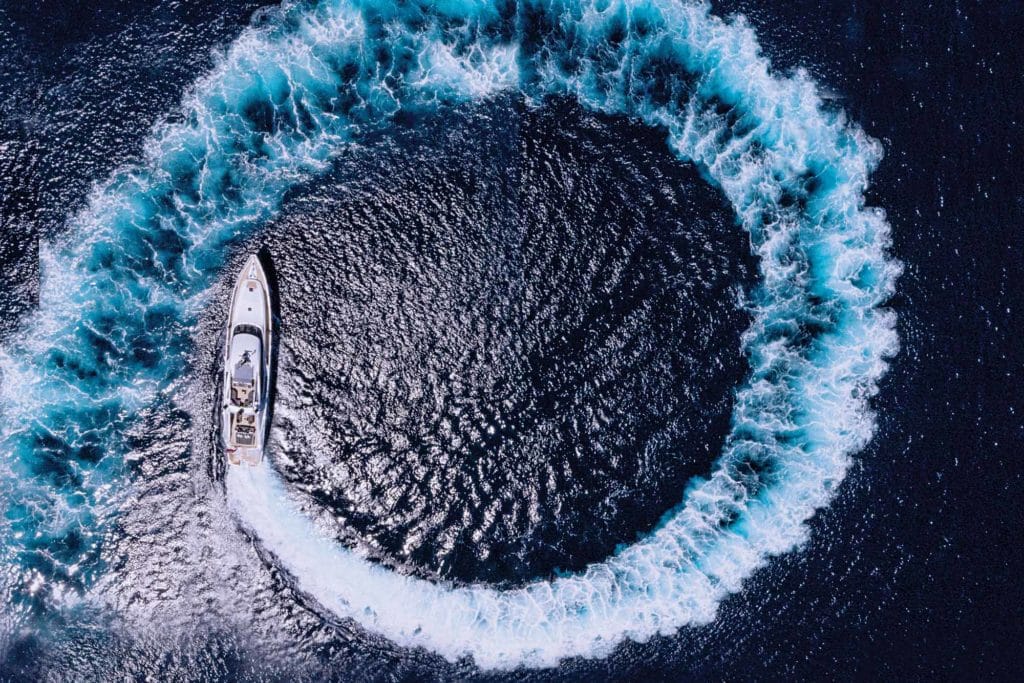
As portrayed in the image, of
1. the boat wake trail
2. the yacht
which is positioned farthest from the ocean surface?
the yacht

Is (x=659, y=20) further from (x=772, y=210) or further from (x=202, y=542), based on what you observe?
(x=202, y=542)

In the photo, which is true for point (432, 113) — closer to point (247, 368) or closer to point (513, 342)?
point (513, 342)

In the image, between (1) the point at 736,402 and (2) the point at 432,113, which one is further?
(2) the point at 432,113

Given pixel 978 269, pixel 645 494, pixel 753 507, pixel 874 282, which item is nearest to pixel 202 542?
pixel 645 494

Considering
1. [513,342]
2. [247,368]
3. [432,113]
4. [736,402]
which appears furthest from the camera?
[432,113]

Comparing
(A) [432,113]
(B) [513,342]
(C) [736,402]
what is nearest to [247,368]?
(B) [513,342]

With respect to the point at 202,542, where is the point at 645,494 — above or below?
above
